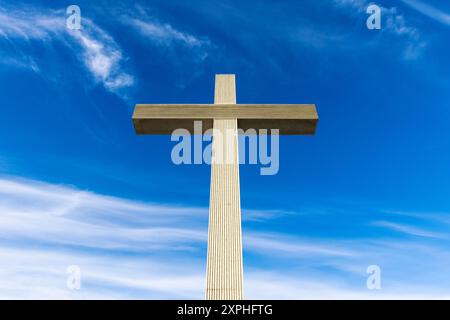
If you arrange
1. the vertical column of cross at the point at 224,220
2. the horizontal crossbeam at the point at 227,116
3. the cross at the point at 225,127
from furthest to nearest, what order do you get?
the horizontal crossbeam at the point at 227,116 → the cross at the point at 225,127 → the vertical column of cross at the point at 224,220

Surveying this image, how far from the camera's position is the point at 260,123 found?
35.9 ft

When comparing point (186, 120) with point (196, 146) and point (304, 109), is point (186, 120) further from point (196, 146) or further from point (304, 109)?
point (304, 109)

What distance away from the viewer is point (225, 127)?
34.7ft

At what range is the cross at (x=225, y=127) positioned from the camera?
8773mm

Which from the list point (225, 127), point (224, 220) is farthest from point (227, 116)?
point (224, 220)

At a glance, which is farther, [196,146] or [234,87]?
[234,87]

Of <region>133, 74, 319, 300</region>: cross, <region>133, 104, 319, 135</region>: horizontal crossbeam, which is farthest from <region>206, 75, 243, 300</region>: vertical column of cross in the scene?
<region>133, 104, 319, 135</region>: horizontal crossbeam

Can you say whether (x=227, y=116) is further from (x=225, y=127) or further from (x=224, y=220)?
(x=224, y=220)

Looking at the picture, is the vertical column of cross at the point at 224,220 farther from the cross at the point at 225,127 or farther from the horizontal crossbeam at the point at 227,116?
the horizontal crossbeam at the point at 227,116

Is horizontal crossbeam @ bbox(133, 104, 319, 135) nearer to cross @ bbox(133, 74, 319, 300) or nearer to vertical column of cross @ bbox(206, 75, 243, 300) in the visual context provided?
cross @ bbox(133, 74, 319, 300)

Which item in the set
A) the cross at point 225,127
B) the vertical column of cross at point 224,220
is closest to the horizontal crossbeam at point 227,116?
the cross at point 225,127
